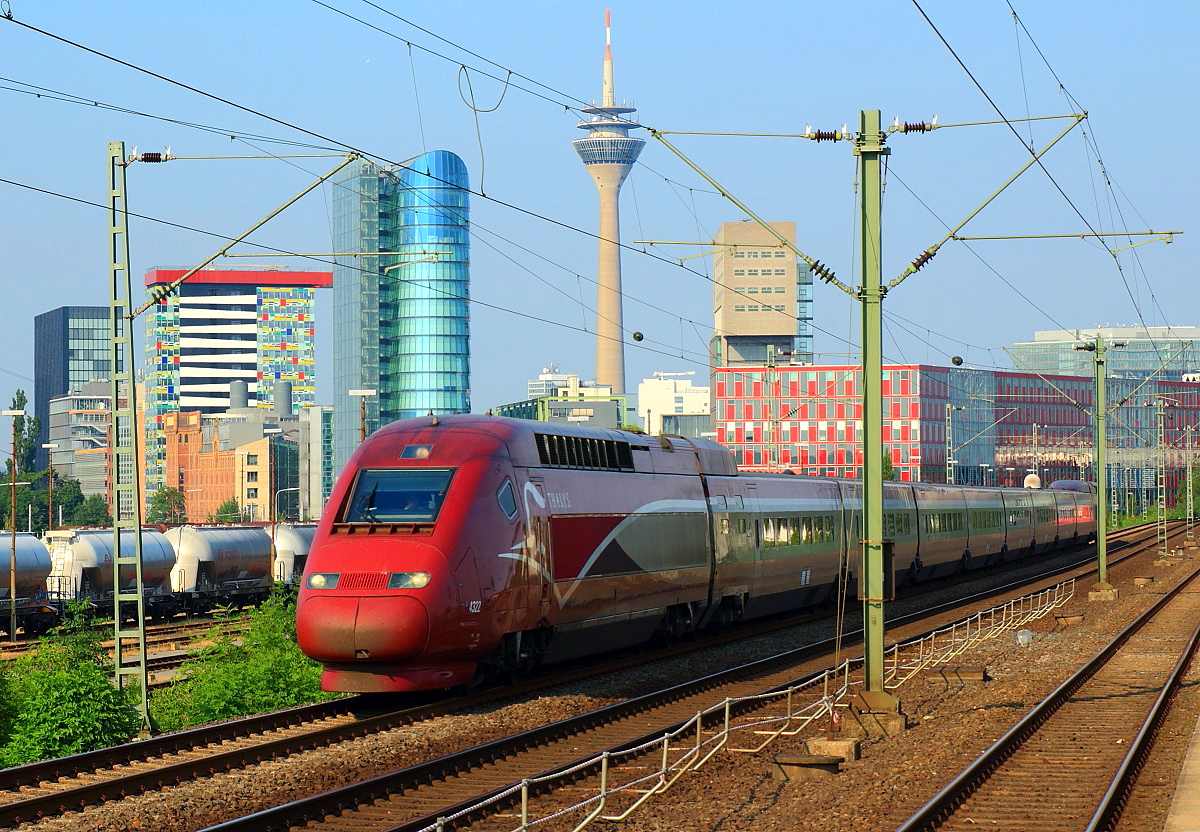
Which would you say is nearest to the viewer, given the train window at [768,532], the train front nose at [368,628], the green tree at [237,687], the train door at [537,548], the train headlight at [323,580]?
the train front nose at [368,628]

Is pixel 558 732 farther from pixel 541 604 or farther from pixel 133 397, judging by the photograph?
pixel 133 397

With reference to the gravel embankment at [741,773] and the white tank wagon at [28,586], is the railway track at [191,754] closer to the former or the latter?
the gravel embankment at [741,773]

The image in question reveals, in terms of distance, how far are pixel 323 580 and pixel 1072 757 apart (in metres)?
9.99

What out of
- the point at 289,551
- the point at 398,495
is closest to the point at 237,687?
the point at 398,495

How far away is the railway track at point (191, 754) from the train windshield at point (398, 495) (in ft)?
8.69

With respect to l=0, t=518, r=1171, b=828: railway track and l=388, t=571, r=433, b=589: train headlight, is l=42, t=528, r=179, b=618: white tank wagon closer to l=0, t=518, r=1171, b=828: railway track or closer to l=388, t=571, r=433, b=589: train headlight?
l=0, t=518, r=1171, b=828: railway track

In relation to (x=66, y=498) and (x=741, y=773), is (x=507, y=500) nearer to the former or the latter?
(x=741, y=773)

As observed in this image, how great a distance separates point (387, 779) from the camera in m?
16.4

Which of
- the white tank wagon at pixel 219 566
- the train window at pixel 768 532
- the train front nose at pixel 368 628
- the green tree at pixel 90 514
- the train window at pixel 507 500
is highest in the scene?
the train window at pixel 507 500

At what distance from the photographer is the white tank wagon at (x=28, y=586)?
50.6 m

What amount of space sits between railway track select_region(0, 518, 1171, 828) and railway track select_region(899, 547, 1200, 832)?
5.20 meters

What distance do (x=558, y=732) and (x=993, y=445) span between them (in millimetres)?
180357

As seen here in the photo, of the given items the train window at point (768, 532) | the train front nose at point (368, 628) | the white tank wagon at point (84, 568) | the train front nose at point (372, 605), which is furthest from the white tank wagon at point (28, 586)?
the train front nose at point (368, 628)

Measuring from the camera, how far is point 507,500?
23016 millimetres
